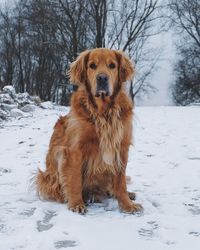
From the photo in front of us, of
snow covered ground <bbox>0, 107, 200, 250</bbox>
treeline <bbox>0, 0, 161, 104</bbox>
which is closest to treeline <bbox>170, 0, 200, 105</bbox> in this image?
treeline <bbox>0, 0, 161, 104</bbox>

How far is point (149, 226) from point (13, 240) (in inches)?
44.1

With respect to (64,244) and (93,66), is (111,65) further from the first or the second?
(64,244)

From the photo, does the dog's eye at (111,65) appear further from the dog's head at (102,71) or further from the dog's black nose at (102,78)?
the dog's black nose at (102,78)

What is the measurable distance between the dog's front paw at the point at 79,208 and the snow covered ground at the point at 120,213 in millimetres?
67

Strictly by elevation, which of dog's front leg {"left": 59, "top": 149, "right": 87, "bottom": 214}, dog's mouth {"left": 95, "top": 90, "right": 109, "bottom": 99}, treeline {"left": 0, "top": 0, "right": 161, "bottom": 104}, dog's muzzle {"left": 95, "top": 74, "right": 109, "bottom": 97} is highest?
treeline {"left": 0, "top": 0, "right": 161, "bottom": 104}

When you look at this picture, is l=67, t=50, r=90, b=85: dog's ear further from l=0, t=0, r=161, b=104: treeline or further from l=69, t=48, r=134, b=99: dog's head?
l=0, t=0, r=161, b=104: treeline

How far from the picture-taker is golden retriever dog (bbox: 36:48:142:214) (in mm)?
4250

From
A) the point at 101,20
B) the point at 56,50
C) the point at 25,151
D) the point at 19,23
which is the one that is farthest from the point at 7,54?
the point at 25,151

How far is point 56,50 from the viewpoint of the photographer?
29.5 meters

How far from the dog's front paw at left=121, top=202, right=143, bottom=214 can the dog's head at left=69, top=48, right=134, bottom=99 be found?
3.46ft

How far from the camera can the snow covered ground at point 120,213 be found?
3.34 m

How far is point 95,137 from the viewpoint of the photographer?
4.21 metres

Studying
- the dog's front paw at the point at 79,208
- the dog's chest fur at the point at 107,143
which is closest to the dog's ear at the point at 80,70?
the dog's chest fur at the point at 107,143

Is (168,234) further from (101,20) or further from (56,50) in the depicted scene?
(56,50)
